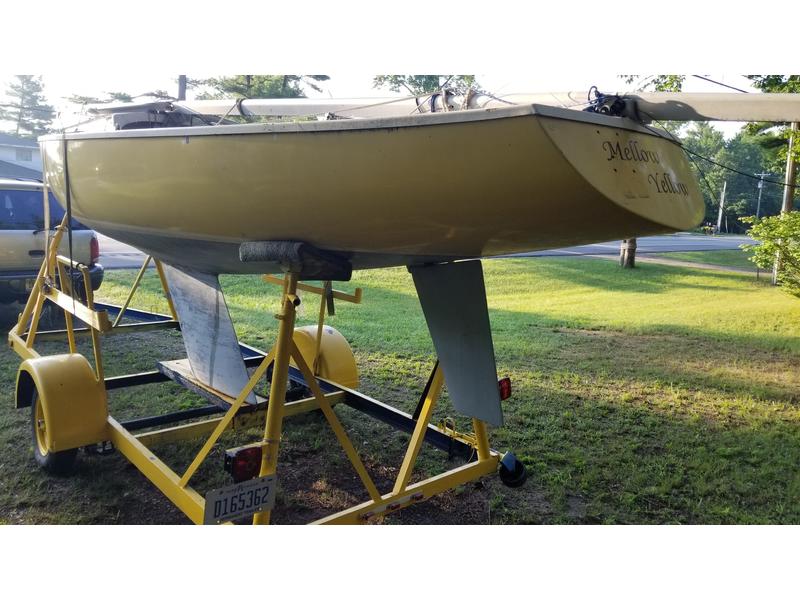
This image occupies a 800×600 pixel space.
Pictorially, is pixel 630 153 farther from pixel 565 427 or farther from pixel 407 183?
pixel 565 427

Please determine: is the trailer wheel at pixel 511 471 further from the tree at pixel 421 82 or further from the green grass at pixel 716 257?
the green grass at pixel 716 257

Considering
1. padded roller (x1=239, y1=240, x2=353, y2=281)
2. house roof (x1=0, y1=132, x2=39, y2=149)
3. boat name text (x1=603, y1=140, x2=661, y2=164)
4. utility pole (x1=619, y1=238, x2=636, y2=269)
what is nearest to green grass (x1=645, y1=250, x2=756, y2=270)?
utility pole (x1=619, y1=238, x2=636, y2=269)

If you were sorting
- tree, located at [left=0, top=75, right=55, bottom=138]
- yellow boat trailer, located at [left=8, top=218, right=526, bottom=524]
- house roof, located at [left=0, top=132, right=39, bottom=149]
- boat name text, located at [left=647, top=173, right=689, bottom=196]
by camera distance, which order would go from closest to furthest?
boat name text, located at [left=647, top=173, right=689, bottom=196] → yellow boat trailer, located at [left=8, top=218, right=526, bottom=524] → house roof, located at [left=0, top=132, right=39, bottom=149] → tree, located at [left=0, top=75, right=55, bottom=138]

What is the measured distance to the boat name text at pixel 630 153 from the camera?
1.89 meters

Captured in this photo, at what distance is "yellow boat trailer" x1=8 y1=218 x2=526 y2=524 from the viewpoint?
2455 mm

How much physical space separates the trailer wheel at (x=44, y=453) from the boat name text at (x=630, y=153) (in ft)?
10.2

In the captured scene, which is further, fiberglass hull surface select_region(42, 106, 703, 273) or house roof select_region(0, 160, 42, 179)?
house roof select_region(0, 160, 42, 179)

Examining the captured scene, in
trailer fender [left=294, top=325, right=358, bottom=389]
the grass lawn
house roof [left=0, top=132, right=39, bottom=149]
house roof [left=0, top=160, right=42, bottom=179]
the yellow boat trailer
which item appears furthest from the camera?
house roof [left=0, top=132, right=39, bottom=149]

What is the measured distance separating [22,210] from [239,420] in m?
5.04

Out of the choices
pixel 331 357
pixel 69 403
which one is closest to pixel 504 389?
pixel 331 357

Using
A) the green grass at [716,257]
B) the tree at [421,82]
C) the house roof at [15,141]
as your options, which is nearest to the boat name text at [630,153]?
the tree at [421,82]

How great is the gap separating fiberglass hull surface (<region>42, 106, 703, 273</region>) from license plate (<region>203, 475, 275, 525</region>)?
1.01 meters

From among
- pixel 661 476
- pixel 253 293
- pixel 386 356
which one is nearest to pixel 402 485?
pixel 661 476

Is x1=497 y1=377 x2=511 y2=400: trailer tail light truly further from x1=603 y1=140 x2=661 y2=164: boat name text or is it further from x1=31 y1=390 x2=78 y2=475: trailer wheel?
x1=31 y1=390 x2=78 y2=475: trailer wheel
